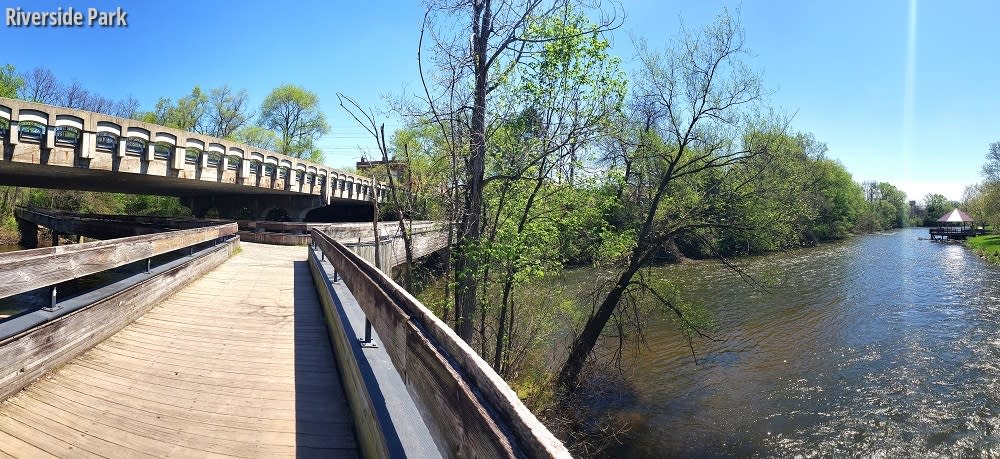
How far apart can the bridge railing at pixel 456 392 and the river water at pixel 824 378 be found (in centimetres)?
796

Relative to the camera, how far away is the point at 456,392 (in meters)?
1.59

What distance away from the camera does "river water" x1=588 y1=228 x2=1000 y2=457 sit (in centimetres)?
919

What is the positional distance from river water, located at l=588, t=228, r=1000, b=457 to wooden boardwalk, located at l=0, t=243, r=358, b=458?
6846mm

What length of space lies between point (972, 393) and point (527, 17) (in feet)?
41.3

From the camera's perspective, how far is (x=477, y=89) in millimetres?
9266

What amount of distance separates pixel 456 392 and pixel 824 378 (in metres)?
13.4

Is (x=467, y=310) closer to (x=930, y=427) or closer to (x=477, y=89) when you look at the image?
(x=477, y=89)

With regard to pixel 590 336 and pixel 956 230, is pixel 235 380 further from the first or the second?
pixel 956 230

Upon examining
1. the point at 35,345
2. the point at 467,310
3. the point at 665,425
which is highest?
the point at 35,345

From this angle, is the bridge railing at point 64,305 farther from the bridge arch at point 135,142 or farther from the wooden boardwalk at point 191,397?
the bridge arch at point 135,142

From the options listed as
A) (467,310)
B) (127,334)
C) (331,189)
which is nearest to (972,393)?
(467,310)

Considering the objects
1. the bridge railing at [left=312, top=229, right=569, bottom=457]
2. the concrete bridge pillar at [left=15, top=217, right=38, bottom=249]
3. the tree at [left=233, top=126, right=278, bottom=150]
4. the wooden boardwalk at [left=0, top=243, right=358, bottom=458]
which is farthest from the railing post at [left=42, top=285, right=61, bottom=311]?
the tree at [left=233, top=126, right=278, bottom=150]

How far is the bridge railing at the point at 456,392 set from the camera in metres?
1.23

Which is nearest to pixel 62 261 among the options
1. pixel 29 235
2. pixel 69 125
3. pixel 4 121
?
pixel 69 125
